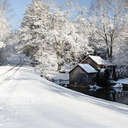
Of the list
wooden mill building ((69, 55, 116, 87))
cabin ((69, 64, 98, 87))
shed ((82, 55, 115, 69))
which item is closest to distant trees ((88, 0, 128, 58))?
shed ((82, 55, 115, 69))

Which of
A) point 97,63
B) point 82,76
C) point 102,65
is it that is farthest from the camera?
point 102,65

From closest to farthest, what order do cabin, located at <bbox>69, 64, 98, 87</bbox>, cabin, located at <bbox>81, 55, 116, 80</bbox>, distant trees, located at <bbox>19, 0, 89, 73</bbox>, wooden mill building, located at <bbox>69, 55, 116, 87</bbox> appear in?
cabin, located at <bbox>69, 64, 98, 87</bbox> < wooden mill building, located at <bbox>69, 55, 116, 87</bbox> < distant trees, located at <bbox>19, 0, 89, 73</bbox> < cabin, located at <bbox>81, 55, 116, 80</bbox>

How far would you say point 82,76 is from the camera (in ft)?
78.5

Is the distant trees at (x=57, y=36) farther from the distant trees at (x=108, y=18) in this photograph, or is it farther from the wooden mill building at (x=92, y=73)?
the distant trees at (x=108, y=18)

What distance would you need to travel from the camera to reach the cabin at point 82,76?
23492 mm

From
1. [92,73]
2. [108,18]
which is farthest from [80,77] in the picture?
[108,18]

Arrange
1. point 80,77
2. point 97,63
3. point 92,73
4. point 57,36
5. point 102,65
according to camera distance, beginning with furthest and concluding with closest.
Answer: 1. point 102,65
2. point 97,63
3. point 57,36
4. point 80,77
5. point 92,73

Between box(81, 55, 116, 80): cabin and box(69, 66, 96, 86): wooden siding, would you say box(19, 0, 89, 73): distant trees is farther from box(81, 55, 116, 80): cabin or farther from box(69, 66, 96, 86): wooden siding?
box(69, 66, 96, 86): wooden siding

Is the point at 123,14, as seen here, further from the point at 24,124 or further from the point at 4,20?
the point at 24,124

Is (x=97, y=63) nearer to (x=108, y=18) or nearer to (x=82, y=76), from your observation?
(x=82, y=76)

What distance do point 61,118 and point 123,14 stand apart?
1043 inches

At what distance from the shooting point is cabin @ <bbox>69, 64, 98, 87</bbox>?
2349 cm

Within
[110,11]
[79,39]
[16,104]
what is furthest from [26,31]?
[16,104]

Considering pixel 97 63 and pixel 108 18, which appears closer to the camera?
pixel 97 63
